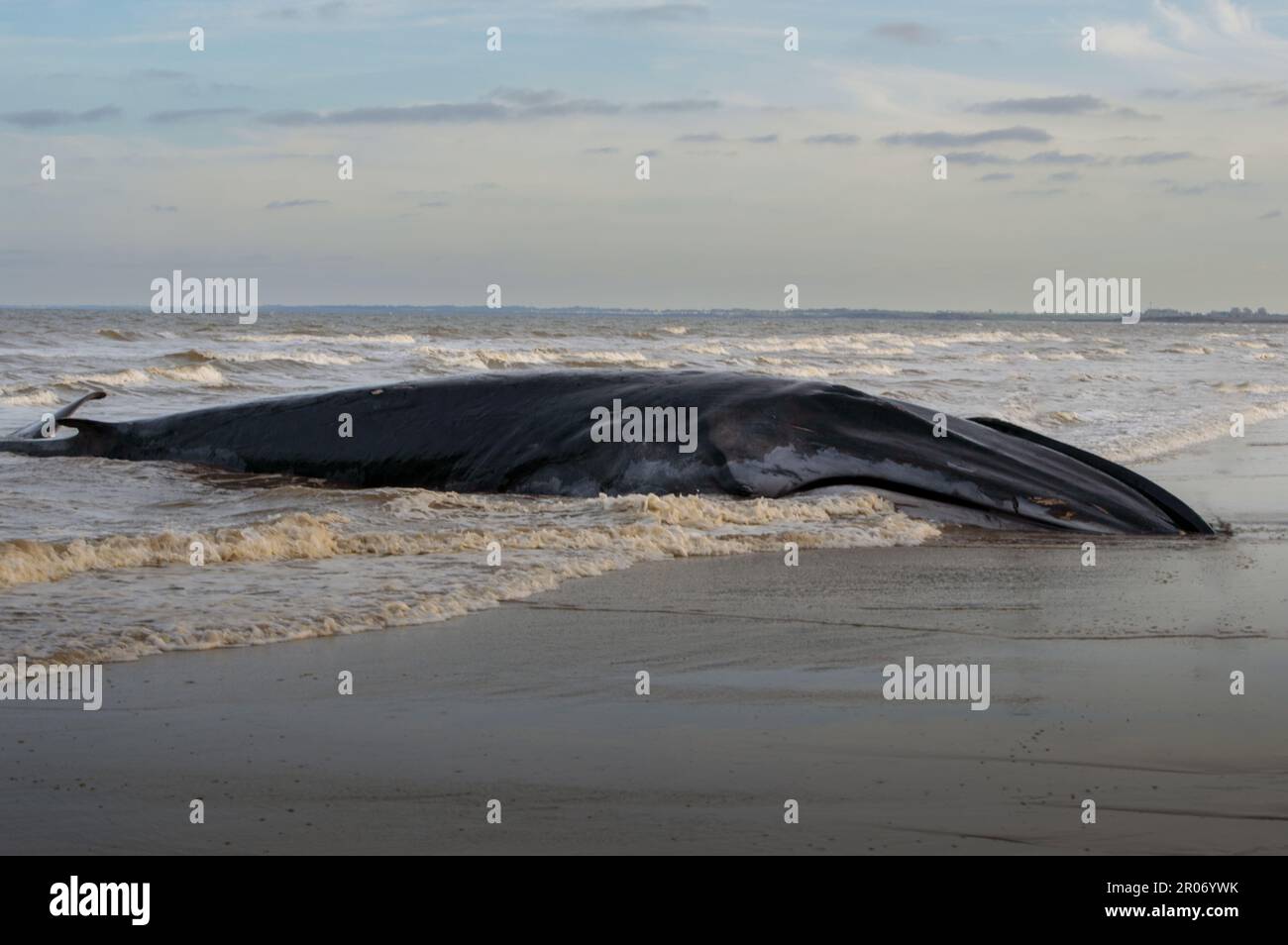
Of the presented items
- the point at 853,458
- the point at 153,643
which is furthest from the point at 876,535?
the point at 153,643

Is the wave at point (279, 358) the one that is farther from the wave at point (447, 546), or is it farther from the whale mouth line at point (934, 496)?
the whale mouth line at point (934, 496)

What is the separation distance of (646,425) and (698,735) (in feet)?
15.8

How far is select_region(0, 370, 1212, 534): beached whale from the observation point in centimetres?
862

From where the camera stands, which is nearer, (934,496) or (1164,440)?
(934,496)

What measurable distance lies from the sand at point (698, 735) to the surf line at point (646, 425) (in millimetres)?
2222

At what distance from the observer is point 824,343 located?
65438mm

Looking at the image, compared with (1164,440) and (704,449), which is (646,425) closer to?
(704,449)

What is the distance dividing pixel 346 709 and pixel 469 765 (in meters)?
0.74

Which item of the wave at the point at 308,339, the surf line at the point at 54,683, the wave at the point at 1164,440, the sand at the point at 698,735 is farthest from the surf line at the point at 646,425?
the wave at the point at 308,339

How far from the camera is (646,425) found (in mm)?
9125

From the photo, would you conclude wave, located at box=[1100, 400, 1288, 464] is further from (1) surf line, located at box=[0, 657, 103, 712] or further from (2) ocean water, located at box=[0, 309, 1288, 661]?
(1) surf line, located at box=[0, 657, 103, 712]

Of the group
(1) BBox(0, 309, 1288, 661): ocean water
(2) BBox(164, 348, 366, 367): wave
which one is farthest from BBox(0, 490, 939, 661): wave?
(2) BBox(164, 348, 366, 367): wave

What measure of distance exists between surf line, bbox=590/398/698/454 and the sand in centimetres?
222

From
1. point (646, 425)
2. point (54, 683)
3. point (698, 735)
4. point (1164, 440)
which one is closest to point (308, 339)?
point (1164, 440)
